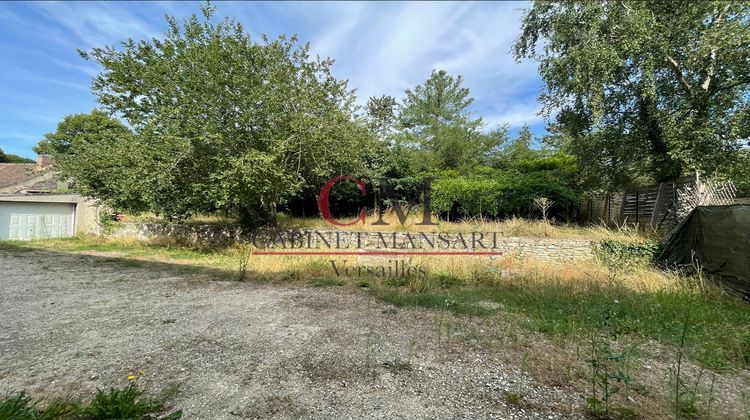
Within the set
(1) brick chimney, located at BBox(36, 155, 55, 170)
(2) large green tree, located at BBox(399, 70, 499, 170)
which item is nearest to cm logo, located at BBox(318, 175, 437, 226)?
(2) large green tree, located at BBox(399, 70, 499, 170)

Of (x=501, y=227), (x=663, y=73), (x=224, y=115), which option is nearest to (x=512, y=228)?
(x=501, y=227)

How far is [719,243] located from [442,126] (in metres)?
11.7

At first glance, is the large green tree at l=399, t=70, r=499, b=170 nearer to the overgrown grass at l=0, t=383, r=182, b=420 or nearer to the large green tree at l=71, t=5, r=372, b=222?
the large green tree at l=71, t=5, r=372, b=222

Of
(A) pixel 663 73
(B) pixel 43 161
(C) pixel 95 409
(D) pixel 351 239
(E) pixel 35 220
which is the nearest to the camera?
(C) pixel 95 409

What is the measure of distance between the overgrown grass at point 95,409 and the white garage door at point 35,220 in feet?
54.2

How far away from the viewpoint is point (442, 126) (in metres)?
15.7

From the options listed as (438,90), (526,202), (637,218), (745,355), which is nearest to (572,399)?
(745,355)

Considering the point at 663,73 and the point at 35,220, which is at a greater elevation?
the point at 663,73

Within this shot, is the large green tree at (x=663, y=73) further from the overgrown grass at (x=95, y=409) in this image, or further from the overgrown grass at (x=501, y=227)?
the overgrown grass at (x=95, y=409)

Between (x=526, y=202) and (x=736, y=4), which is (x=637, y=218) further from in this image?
(x=736, y=4)

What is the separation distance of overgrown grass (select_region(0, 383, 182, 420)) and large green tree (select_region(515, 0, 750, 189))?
399 inches

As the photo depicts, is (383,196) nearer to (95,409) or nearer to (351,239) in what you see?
(351,239)

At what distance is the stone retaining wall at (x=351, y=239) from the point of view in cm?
818

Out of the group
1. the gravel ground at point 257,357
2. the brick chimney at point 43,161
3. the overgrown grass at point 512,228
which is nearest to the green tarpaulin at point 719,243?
the overgrown grass at point 512,228
